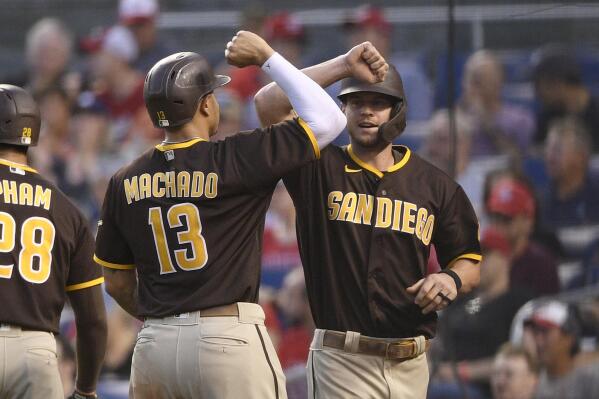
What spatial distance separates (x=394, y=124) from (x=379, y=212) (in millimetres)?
376

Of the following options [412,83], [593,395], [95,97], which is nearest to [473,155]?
[412,83]

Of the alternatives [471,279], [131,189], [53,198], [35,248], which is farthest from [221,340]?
[471,279]

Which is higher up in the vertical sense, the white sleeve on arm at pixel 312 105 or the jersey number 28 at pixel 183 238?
the white sleeve on arm at pixel 312 105

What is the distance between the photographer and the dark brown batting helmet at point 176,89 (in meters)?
4.13

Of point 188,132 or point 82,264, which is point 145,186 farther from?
point 82,264

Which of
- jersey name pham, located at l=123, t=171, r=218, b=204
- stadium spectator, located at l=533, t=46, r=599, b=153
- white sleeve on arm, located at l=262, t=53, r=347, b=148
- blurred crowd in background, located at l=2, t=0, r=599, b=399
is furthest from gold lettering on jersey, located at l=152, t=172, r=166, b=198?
stadium spectator, located at l=533, t=46, r=599, b=153

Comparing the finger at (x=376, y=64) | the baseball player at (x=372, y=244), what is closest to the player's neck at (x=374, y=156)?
the baseball player at (x=372, y=244)

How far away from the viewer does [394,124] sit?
4.63 metres

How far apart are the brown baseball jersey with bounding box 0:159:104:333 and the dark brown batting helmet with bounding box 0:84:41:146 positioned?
12 centimetres

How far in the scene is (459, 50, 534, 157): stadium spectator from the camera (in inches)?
309

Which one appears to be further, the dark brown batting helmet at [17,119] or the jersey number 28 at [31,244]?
the dark brown batting helmet at [17,119]

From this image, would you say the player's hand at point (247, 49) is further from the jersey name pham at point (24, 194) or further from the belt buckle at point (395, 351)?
the belt buckle at point (395, 351)

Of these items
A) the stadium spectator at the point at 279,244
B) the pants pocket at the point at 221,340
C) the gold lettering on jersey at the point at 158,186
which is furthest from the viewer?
the stadium spectator at the point at 279,244

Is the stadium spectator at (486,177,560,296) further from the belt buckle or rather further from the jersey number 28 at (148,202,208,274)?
the jersey number 28 at (148,202,208,274)
